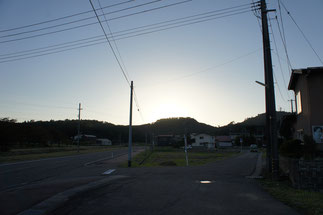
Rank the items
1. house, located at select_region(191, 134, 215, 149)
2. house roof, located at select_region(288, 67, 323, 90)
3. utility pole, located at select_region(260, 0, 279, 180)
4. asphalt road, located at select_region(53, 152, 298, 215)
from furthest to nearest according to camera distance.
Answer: house, located at select_region(191, 134, 215, 149)
house roof, located at select_region(288, 67, 323, 90)
utility pole, located at select_region(260, 0, 279, 180)
asphalt road, located at select_region(53, 152, 298, 215)

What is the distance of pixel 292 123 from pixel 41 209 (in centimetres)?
1884

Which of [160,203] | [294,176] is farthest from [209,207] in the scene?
[294,176]

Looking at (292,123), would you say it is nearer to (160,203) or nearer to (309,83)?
(309,83)

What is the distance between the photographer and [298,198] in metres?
7.45

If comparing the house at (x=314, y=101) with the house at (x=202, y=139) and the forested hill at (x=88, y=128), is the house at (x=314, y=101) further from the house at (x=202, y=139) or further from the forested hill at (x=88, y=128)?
the house at (x=202, y=139)

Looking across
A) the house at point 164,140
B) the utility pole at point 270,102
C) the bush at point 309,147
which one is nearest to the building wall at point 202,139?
the house at point 164,140

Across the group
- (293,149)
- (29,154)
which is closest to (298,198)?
(293,149)

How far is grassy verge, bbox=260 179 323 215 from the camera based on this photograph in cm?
629

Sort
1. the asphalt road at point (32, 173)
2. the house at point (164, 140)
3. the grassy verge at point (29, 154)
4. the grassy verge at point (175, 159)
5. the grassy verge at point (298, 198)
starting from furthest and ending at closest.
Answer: the house at point (164, 140) → the grassy verge at point (29, 154) → the grassy verge at point (175, 159) → the asphalt road at point (32, 173) → the grassy verge at point (298, 198)

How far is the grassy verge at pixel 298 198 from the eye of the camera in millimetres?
6285

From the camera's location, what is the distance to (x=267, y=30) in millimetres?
12773

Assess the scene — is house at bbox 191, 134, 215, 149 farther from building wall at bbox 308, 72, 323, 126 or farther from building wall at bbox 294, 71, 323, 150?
building wall at bbox 308, 72, 323, 126

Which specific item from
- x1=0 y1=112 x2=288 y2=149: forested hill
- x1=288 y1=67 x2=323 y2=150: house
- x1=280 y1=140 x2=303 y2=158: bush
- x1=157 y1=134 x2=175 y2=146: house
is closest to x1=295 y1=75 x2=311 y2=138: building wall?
x1=288 y1=67 x2=323 y2=150: house

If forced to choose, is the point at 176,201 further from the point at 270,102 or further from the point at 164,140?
the point at 164,140
